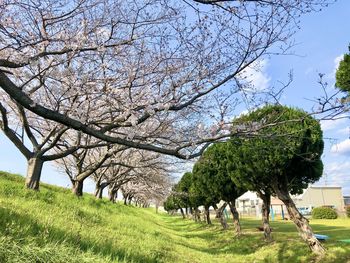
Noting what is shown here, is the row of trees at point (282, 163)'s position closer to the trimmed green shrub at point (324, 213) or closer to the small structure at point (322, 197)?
the trimmed green shrub at point (324, 213)

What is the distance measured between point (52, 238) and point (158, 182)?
24.8 meters

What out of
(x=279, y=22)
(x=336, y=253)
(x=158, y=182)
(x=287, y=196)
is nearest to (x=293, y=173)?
(x=287, y=196)

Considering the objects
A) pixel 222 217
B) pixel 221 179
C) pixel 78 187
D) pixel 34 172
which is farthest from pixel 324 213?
pixel 34 172

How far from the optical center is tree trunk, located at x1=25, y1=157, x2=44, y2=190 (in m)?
12.9

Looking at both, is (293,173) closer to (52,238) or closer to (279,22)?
(279,22)

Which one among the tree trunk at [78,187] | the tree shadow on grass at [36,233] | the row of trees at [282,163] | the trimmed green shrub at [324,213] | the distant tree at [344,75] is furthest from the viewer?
the trimmed green shrub at [324,213]

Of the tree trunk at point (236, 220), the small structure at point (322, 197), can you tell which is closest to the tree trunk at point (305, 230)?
the tree trunk at point (236, 220)

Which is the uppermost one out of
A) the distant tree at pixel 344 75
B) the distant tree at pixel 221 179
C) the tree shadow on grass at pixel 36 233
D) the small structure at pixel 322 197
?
the small structure at pixel 322 197

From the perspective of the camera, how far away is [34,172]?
13203 mm

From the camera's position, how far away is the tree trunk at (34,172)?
42.4 feet

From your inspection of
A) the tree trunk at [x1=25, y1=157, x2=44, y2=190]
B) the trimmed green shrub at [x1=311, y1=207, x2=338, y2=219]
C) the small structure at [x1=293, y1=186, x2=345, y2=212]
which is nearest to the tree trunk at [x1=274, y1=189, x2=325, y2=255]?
the tree trunk at [x1=25, y1=157, x2=44, y2=190]

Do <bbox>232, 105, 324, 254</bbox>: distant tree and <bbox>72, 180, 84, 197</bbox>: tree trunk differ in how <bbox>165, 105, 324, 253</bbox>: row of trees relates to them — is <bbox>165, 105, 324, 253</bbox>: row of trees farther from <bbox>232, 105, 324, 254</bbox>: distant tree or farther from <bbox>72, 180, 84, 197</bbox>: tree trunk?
<bbox>72, 180, 84, 197</bbox>: tree trunk

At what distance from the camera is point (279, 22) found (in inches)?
254

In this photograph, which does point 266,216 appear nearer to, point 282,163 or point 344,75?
point 282,163
